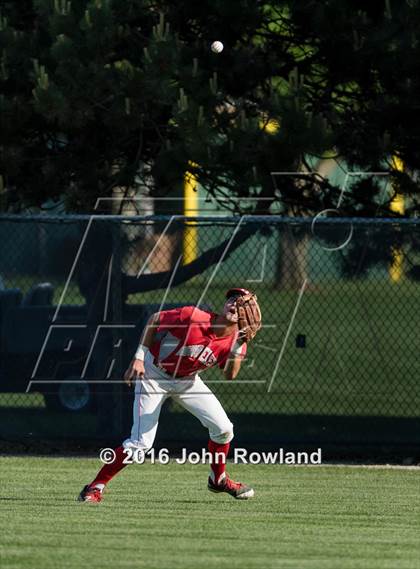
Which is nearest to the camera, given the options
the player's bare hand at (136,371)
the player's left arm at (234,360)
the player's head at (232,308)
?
the player's bare hand at (136,371)

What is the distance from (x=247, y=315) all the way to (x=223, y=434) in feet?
3.25

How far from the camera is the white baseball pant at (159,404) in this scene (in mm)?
9547

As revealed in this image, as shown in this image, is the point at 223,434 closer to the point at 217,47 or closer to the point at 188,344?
the point at 188,344

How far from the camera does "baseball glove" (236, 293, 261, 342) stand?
9.48 metres

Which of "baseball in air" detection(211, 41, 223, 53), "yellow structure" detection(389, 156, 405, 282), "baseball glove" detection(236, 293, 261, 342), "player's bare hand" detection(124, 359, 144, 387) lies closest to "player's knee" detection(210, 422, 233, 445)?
"baseball glove" detection(236, 293, 261, 342)

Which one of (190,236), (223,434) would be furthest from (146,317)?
(223,434)

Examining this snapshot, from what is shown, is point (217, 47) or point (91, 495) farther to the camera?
point (217, 47)

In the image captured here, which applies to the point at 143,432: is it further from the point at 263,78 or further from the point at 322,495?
the point at 263,78

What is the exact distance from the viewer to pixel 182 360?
9.62 metres

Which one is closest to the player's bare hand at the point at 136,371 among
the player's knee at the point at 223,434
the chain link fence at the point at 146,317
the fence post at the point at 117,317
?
the player's knee at the point at 223,434

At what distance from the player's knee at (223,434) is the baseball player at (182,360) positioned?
0.04ft

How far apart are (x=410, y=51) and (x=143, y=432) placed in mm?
5024

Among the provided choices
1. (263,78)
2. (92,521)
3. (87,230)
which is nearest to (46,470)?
(87,230)

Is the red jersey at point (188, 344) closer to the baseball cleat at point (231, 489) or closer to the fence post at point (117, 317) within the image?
the baseball cleat at point (231, 489)
